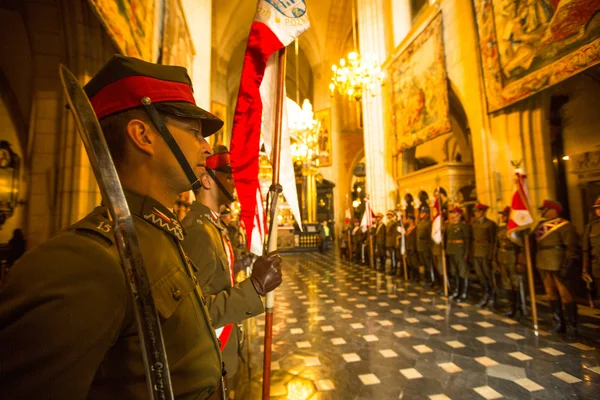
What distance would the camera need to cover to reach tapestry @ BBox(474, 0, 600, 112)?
410 centimetres

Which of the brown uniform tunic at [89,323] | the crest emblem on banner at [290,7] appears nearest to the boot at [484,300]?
the crest emblem on banner at [290,7]

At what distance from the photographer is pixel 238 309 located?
3.75 feet

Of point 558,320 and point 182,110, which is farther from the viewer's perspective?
point 558,320

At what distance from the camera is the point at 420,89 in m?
8.76

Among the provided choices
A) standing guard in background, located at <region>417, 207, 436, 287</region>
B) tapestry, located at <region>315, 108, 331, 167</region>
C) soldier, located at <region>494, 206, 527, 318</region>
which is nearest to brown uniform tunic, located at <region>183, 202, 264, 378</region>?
soldier, located at <region>494, 206, 527, 318</region>

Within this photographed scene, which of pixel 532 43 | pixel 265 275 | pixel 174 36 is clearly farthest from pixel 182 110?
pixel 532 43

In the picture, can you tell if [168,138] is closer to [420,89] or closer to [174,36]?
[174,36]

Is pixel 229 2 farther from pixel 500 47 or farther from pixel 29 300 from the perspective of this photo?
pixel 29 300

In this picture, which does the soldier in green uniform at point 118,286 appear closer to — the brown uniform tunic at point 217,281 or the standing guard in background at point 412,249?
the brown uniform tunic at point 217,281

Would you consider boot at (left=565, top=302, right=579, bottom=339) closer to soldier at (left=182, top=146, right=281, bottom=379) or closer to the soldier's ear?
soldier at (left=182, top=146, right=281, bottom=379)

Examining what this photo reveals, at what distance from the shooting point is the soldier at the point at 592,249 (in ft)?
12.8

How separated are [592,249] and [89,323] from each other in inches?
230

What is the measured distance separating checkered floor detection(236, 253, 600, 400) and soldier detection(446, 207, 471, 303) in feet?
1.81

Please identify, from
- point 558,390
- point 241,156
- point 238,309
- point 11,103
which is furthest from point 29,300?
point 11,103
